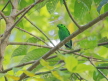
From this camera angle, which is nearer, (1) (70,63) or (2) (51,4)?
(1) (70,63)

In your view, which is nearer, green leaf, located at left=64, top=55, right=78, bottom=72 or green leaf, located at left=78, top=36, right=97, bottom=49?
green leaf, located at left=64, top=55, right=78, bottom=72

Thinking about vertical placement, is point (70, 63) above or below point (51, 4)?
below

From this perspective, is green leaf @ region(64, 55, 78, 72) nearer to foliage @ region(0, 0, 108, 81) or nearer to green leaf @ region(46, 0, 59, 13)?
foliage @ region(0, 0, 108, 81)

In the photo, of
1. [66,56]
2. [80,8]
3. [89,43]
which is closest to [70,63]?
[66,56]

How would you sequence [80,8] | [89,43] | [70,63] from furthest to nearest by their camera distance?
[80,8] < [89,43] < [70,63]

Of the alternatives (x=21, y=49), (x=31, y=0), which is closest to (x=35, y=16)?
(x=31, y=0)

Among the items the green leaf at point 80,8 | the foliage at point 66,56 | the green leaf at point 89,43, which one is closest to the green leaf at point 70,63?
the foliage at point 66,56

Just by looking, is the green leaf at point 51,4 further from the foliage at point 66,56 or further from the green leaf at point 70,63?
the green leaf at point 70,63

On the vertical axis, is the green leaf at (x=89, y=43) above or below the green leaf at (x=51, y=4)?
below

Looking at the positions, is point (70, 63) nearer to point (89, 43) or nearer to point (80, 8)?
point (89, 43)

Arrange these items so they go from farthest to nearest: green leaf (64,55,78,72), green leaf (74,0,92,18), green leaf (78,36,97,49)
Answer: green leaf (74,0,92,18) < green leaf (78,36,97,49) < green leaf (64,55,78,72)

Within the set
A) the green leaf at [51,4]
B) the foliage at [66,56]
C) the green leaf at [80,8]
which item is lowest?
the foliage at [66,56]

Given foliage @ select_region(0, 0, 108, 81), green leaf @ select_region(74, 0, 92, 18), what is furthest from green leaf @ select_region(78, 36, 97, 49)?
green leaf @ select_region(74, 0, 92, 18)

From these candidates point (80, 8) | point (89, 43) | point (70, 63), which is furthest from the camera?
point (80, 8)
